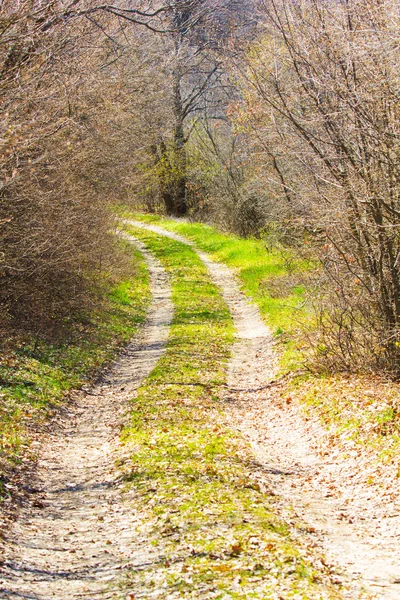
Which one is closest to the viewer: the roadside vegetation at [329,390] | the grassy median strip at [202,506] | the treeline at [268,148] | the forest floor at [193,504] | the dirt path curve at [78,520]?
the grassy median strip at [202,506]

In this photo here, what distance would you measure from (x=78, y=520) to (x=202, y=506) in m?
1.44

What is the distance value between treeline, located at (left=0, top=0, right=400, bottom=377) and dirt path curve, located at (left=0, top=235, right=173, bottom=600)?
10.7ft

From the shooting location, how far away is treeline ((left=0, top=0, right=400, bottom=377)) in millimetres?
10781

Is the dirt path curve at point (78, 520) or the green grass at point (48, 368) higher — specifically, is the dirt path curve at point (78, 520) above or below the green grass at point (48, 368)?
below

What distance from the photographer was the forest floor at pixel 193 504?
252 inches

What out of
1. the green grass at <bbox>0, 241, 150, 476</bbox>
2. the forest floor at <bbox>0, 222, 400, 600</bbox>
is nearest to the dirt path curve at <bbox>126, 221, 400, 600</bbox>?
the forest floor at <bbox>0, 222, 400, 600</bbox>

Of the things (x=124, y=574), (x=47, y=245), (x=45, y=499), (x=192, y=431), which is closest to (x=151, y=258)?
(x=47, y=245)

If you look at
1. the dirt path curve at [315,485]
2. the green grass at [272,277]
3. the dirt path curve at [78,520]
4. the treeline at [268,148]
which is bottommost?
the dirt path curve at [315,485]

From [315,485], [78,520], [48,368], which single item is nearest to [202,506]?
[78,520]

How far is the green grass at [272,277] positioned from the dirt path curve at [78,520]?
183 inches

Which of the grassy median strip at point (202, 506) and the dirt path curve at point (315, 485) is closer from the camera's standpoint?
the grassy median strip at point (202, 506)

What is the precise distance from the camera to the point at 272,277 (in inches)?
960

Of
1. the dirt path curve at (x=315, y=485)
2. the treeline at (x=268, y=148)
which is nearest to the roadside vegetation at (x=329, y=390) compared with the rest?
the dirt path curve at (x=315, y=485)

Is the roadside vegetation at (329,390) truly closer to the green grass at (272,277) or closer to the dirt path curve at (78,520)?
the green grass at (272,277)
